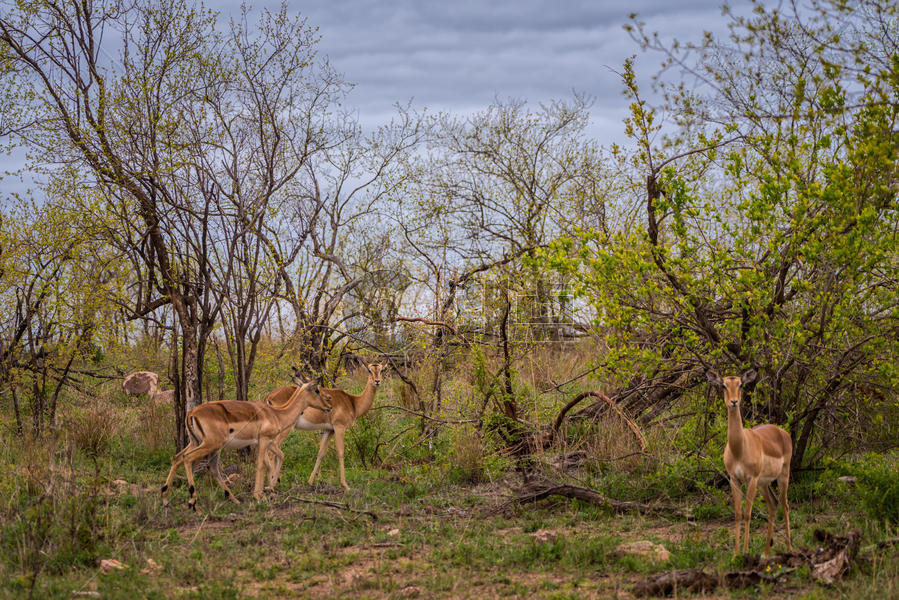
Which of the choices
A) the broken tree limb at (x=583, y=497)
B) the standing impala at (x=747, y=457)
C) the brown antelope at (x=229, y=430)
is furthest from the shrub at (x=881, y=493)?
the brown antelope at (x=229, y=430)

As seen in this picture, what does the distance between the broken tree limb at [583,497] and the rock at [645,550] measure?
1.22 m

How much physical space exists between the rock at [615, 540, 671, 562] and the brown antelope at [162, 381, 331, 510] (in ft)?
14.7

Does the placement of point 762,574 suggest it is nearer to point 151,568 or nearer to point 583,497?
point 583,497

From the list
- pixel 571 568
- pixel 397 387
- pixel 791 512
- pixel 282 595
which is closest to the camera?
pixel 282 595

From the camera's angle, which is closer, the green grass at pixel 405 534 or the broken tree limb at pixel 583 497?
the green grass at pixel 405 534

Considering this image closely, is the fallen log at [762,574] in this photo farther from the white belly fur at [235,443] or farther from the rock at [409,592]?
the white belly fur at [235,443]

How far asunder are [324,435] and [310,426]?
518mm

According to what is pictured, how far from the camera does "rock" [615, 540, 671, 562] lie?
6.89 metres

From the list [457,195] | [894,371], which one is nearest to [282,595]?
[894,371]

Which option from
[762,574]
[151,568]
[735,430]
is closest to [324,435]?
[151,568]

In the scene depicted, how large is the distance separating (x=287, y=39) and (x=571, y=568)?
9.71 meters

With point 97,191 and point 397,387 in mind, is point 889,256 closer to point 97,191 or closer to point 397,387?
point 397,387

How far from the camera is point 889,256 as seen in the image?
8094 millimetres

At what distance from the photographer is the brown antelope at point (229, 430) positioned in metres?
9.48
